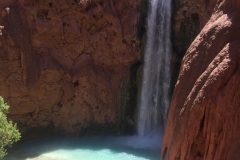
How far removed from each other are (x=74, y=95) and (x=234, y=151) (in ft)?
44.8

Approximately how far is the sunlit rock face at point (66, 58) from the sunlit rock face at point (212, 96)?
1163 centimetres

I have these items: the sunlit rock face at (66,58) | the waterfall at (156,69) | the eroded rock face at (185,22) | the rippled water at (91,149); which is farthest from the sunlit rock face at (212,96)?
the waterfall at (156,69)

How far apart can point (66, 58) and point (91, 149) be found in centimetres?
447

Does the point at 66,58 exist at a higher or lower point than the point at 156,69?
higher

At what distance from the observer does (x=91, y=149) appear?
56.6ft

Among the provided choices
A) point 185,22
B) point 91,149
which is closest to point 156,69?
point 185,22

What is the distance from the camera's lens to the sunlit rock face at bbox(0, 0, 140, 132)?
685 inches

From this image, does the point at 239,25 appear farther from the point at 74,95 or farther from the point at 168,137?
the point at 74,95

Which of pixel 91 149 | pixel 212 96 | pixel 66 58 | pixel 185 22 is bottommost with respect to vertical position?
pixel 91 149

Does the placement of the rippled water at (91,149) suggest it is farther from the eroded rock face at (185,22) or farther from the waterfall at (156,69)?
the eroded rock face at (185,22)

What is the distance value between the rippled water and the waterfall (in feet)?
3.87

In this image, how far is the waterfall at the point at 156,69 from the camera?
64.4ft

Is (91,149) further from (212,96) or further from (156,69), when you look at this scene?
(212,96)

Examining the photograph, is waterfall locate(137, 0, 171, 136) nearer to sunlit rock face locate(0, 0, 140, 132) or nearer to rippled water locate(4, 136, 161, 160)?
sunlit rock face locate(0, 0, 140, 132)
